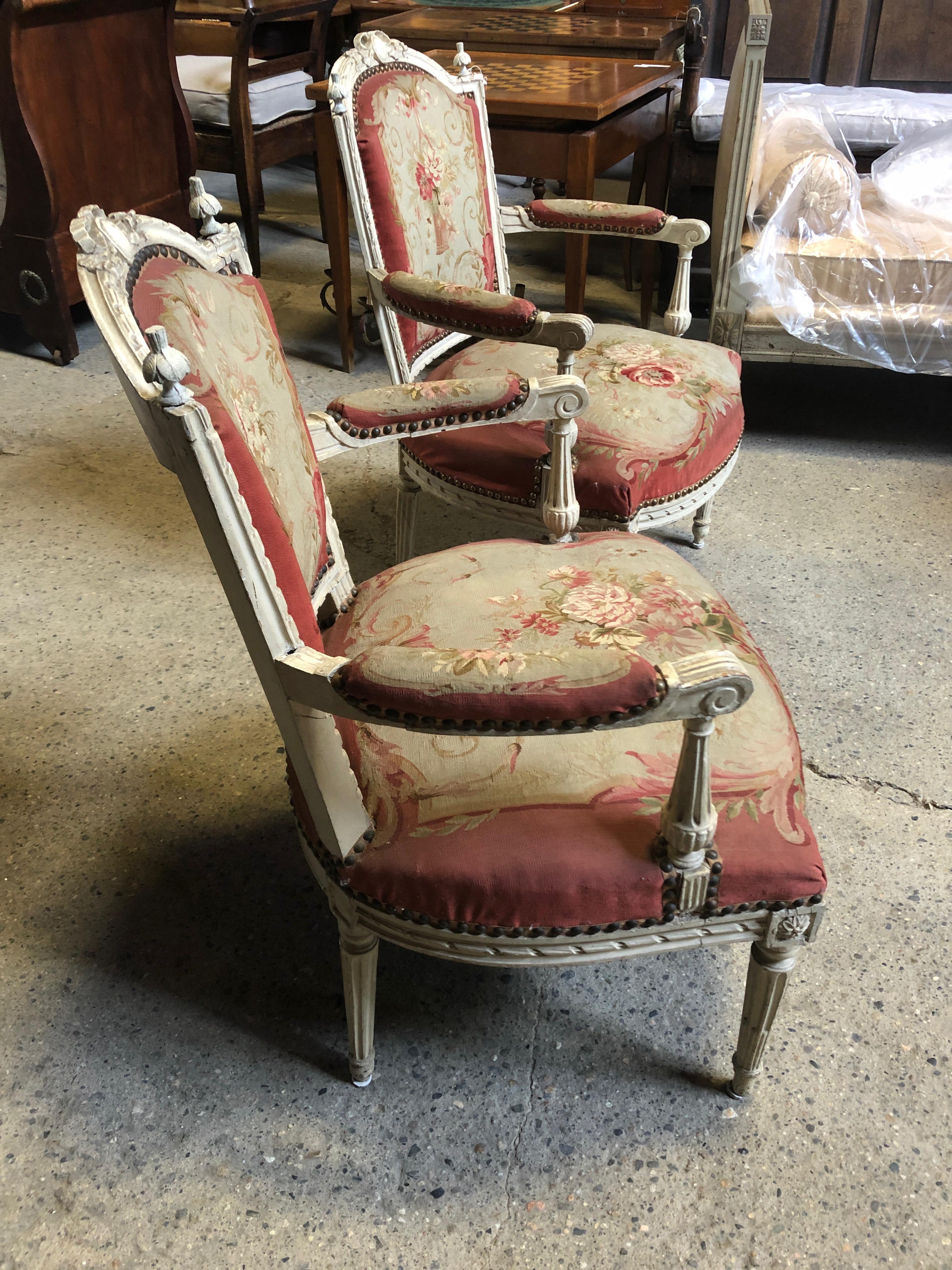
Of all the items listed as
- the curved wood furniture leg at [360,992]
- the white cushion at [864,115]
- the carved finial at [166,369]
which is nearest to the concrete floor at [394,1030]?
the curved wood furniture leg at [360,992]

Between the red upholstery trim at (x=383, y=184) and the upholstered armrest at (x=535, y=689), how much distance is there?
1102 millimetres

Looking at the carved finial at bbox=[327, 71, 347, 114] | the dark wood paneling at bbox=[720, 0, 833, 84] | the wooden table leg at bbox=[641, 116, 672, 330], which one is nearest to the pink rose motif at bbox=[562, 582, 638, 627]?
the carved finial at bbox=[327, 71, 347, 114]

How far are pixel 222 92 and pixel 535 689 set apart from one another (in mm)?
3309

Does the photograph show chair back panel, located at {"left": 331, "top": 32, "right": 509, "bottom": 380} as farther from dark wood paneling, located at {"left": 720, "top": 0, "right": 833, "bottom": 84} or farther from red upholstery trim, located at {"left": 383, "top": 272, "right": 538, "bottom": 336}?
dark wood paneling, located at {"left": 720, "top": 0, "right": 833, "bottom": 84}

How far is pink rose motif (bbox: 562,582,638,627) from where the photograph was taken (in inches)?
45.5

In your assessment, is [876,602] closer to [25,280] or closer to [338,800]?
[338,800]

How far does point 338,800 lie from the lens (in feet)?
3.24

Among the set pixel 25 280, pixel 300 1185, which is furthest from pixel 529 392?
pixel 25 280

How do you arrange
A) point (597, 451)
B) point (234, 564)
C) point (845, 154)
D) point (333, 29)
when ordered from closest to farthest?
point (234, 564) → point (597, 451) → point (845, 154) → point (333, 29)

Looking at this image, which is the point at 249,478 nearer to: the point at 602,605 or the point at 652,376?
the point at 602,605

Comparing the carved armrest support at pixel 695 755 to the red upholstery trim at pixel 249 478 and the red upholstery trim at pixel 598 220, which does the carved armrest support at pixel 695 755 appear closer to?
the red upholstery trim at pixel 249 478

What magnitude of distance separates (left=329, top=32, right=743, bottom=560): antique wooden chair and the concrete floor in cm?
45

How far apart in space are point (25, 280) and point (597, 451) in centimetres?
207

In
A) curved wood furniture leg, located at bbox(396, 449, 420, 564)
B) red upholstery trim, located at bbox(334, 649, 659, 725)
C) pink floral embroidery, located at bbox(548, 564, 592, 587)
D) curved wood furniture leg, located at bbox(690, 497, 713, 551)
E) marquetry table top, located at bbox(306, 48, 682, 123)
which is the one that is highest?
marquetry table top, located at bbox(306, 48, 682, 123)
